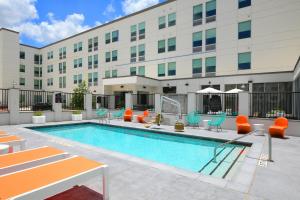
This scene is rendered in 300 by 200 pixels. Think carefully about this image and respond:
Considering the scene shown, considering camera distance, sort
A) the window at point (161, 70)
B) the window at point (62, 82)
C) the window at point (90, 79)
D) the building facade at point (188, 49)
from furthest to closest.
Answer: the window at point (62, 82) < the window at point (90, 79) < the window at point (161, 70) < the building facade at point (188, 49)

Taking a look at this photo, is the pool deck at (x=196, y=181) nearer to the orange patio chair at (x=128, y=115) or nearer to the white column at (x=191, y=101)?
the white column at (x=191, y=101)

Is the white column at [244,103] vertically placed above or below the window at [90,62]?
below

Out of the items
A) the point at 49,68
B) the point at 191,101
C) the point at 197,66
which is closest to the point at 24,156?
the point at 191,101

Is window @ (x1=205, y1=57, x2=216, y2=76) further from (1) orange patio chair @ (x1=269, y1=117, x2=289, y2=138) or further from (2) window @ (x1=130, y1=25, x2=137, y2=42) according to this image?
(1) orange patio chair @ (x1=269, y1=117, x2=289, y2=138)

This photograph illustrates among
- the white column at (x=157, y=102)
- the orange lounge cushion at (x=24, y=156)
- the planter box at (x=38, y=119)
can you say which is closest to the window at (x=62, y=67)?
the planter box at (x=38, y=119)

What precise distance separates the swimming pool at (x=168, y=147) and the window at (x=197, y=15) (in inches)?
645

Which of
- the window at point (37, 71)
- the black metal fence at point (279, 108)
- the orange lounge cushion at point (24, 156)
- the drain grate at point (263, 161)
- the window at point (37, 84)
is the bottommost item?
the drain grate at point (263, 161)

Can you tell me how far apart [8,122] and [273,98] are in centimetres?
2163

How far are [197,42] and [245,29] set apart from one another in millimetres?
5308

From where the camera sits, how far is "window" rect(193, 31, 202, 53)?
2322 centimetres

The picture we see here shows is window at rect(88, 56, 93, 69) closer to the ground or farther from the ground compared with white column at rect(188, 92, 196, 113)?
farther from the ground

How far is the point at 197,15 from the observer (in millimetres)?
23469

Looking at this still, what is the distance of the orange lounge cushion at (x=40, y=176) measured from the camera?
238 centimetres

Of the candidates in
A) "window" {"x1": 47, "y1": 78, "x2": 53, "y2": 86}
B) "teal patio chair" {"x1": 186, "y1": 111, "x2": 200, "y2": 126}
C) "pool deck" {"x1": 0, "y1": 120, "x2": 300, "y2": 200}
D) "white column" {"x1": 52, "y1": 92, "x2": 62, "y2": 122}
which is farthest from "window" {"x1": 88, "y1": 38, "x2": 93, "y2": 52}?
"pool deck" {"x1": 0, "y1": 120, "x2": 300, "y2": 200}
